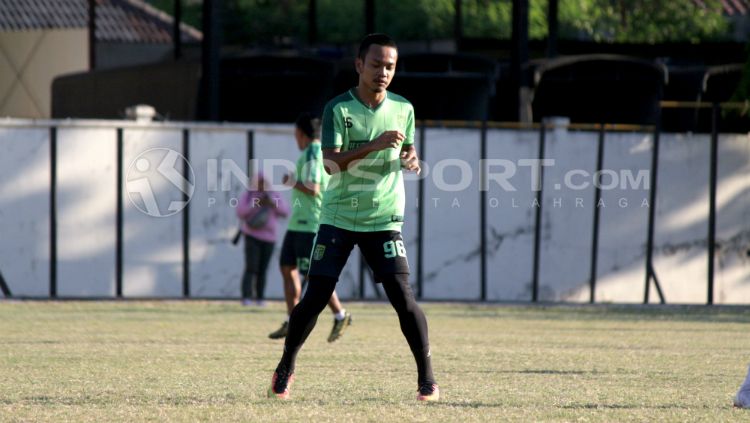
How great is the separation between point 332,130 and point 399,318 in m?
1.04

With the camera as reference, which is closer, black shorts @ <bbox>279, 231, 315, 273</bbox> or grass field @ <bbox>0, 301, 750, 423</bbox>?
grass field @ <bbox>0, 301, 750, 423</bbox>

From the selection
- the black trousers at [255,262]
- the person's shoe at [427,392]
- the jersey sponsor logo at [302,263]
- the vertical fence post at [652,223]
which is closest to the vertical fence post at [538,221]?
the vertical fence post at [652,223]

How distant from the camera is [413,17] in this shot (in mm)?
69688

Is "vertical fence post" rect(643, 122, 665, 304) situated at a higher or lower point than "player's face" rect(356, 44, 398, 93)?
lower

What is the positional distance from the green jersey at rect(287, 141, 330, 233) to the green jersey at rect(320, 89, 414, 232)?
4168 mm

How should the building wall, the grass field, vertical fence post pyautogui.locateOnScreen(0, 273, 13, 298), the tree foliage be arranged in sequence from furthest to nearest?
1. the tree foliage
2. the building wall
3. vertical fence post pyautogui.locateOnScreen(0, 273, 13, 298)
4. the grass field

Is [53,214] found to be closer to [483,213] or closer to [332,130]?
[483,213]

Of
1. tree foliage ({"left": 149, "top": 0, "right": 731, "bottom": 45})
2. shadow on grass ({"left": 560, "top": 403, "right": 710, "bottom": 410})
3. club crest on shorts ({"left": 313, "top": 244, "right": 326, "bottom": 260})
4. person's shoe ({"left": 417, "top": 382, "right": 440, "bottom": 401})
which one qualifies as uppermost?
tree foliage ({"left": 149, "top": 0, "right": 731, "bottom": 45})

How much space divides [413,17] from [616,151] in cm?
5162

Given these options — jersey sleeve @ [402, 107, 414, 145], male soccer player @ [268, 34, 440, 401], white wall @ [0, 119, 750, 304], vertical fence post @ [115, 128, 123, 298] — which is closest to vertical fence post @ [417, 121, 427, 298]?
white wall @ [0, 119, 750, 304]

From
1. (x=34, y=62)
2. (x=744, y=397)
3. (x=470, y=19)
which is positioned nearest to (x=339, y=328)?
(x=744, y=397)

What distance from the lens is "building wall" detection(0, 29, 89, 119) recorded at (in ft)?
147

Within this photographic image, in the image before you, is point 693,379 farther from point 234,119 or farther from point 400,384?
point 234,119

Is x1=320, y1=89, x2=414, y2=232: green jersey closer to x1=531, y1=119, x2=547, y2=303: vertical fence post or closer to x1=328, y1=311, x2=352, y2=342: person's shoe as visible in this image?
x1=328, y1=311, x2=352, y2=342: person's shoe
